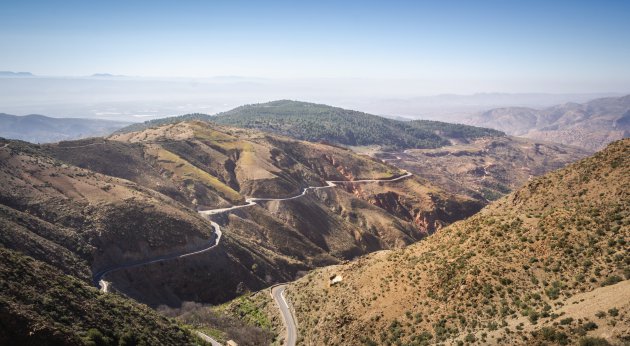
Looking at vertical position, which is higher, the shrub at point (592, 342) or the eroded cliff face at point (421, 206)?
the shrub at point (592, 342)

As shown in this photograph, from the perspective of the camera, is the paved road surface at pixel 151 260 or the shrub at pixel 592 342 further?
the paved road surface at pixel 151 260

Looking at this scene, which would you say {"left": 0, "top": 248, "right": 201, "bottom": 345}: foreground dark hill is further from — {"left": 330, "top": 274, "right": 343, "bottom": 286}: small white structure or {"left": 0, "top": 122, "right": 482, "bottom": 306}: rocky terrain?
{"left": 0, "top": 122, "right": 482, "bottom": 306}: rocky terrain

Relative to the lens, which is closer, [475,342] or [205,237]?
[475,342]

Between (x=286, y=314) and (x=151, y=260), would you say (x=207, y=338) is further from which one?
(x=151, y=260)

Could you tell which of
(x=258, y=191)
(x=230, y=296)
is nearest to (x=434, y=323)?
(x=230, y=296)

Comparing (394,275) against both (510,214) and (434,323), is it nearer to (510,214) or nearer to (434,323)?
(434,323)

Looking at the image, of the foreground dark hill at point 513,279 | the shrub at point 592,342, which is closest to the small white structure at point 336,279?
the foreground dark hill at point 513,279

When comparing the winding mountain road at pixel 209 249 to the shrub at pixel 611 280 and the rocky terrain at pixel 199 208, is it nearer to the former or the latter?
the rocky terrain at pixel 199 208
